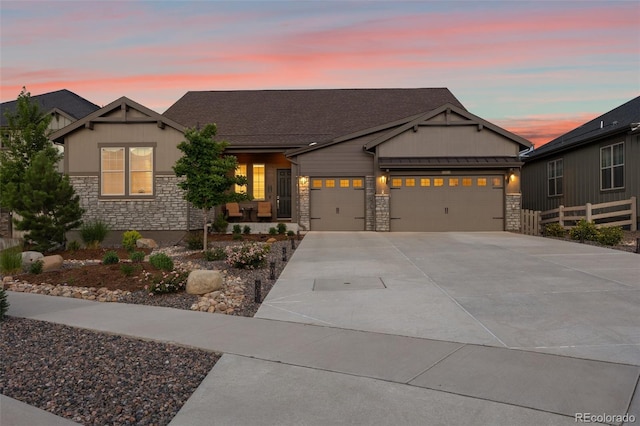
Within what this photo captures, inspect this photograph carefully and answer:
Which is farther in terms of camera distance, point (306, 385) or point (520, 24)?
point (520, 24)

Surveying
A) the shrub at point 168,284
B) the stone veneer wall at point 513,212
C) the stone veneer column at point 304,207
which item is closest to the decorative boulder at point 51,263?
the shrub at point 168,284

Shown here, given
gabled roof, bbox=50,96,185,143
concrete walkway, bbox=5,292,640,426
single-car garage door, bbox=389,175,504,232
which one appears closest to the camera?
concrete walkway, bbox=5,292,640,426

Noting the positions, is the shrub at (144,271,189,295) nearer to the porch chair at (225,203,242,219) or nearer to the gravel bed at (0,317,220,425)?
the gravel bed at (0,317,220,425)

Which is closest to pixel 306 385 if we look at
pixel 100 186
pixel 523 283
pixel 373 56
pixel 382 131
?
pixel 523 283

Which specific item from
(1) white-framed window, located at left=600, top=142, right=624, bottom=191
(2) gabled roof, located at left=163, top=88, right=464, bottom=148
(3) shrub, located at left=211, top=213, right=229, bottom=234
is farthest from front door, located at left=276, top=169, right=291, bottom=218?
(1) white-framed window, located at left=600, top=142, right=624, bottom=191

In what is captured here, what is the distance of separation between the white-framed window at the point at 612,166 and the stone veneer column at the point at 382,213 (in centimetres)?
966

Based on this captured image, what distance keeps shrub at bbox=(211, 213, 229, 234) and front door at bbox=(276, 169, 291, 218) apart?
4164 millimetres

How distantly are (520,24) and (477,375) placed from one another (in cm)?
1550

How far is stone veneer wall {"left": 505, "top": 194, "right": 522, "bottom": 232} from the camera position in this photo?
837 inches

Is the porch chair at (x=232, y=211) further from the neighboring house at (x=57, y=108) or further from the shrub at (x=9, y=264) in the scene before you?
the shrub at (x=9, y=264)

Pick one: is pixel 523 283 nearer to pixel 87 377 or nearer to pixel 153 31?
pixel 87 377

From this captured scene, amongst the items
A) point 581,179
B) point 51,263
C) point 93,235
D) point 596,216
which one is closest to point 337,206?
point 93,235

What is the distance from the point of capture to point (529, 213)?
2097cm

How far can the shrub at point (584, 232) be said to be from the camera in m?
16.6
